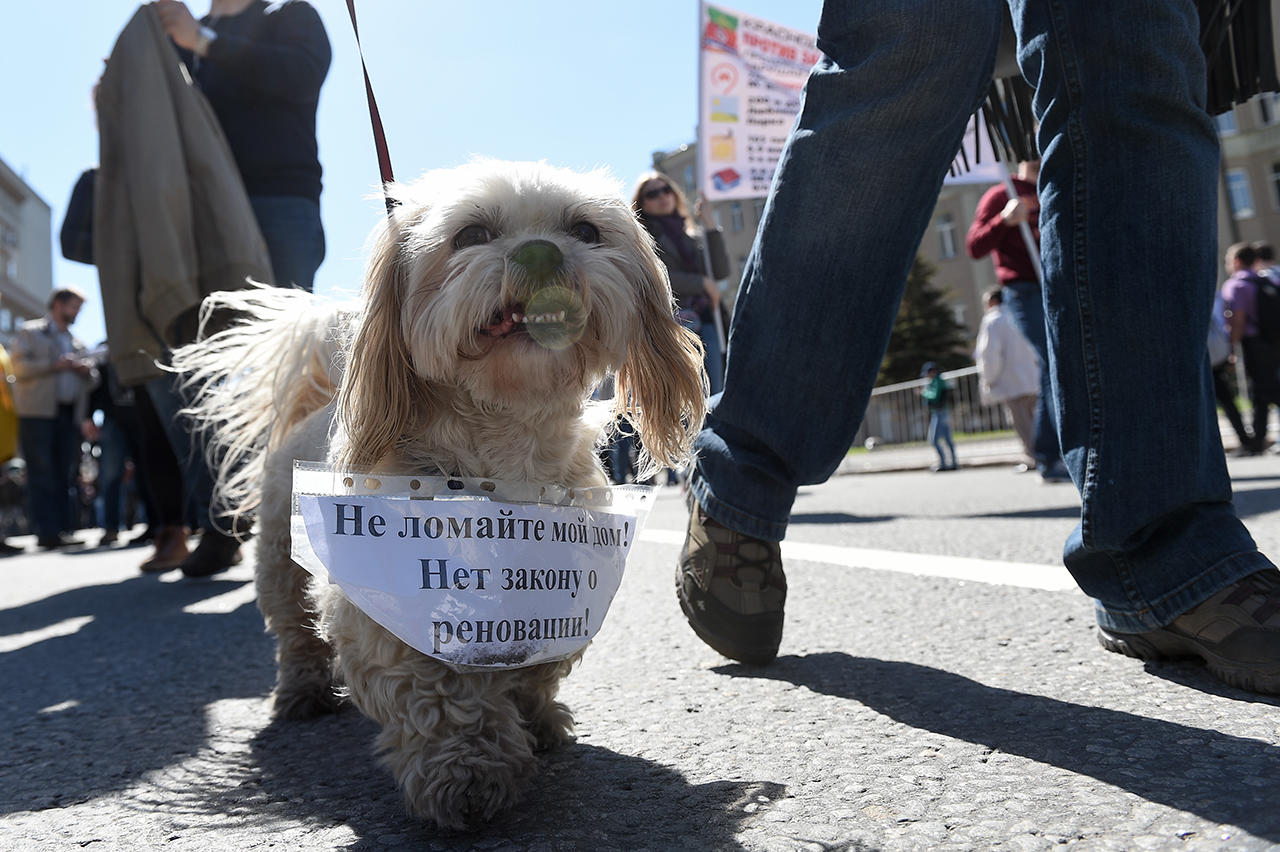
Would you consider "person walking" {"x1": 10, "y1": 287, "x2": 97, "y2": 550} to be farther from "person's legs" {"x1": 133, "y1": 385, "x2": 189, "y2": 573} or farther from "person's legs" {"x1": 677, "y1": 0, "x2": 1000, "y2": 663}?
"person's legs" {"x1": 677, "y1": 0, "x2": 1000, "y2": 663}

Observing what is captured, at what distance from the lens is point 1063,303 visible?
1.99m

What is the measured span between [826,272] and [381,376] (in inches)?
37.6

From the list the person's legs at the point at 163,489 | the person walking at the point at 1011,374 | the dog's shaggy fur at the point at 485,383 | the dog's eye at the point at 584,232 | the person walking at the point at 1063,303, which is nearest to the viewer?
the dog's shaggy fur at the point at 485,383

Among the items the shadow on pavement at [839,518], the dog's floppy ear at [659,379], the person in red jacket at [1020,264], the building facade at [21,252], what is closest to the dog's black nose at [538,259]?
the dog's floppy ear at [659,379]

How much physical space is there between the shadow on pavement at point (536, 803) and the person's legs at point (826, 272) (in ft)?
1.87

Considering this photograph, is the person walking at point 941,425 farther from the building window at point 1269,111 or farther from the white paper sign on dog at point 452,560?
the building window at point 1269,111

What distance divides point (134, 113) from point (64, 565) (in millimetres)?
4270

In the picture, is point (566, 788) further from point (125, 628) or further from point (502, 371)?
point (125, 628)

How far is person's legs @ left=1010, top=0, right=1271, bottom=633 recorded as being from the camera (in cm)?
184

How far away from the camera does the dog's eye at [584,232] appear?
198 cm

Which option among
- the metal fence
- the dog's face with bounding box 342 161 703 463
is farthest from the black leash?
the metal fence

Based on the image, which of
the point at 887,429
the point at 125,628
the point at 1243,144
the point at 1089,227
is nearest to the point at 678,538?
the point at 125,628

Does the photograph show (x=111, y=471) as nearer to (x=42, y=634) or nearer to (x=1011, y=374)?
(x=42, y=634)

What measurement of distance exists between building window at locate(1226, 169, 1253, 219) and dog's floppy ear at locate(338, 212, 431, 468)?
41201mm
